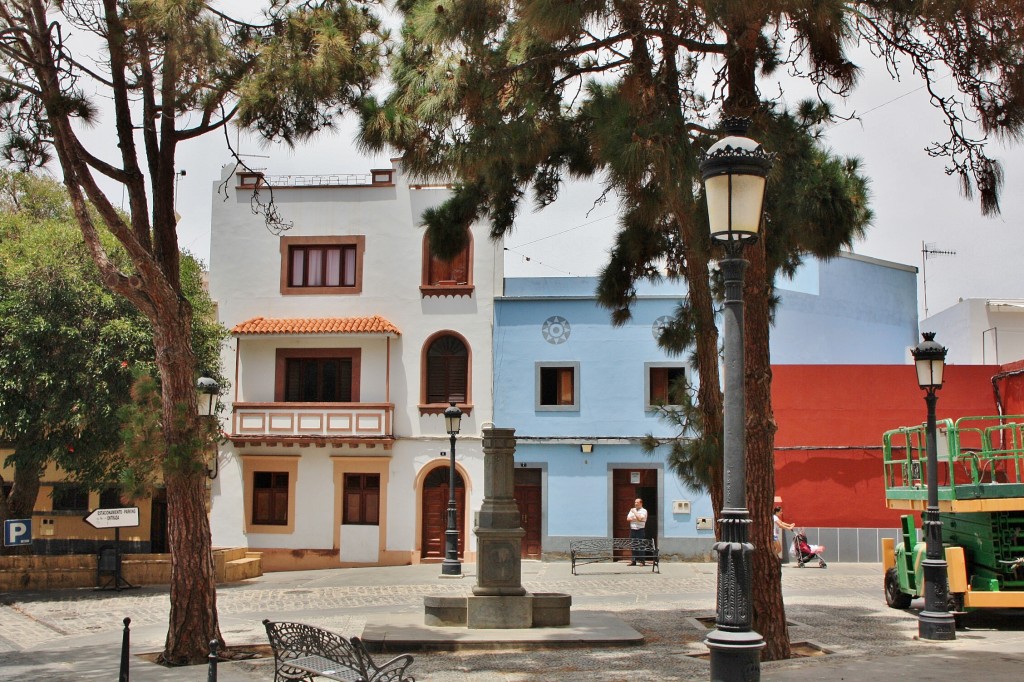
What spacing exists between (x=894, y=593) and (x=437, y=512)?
43.4 ft

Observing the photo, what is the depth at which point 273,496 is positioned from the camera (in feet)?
90.7

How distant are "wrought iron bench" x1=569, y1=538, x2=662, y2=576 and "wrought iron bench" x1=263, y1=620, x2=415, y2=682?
1456cm

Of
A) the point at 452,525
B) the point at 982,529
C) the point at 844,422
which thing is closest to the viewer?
the point at 982,529

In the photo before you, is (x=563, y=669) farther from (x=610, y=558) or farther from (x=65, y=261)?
(x=65, y=261)

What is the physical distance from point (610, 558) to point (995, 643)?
42.4ft

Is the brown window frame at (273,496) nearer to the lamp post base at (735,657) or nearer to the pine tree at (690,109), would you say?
the pine tree at (690,109)

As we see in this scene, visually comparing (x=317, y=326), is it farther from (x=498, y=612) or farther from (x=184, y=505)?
(x=184, y=505)

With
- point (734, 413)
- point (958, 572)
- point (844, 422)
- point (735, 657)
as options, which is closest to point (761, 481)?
point (958, 572)

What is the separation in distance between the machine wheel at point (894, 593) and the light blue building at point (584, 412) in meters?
9.34

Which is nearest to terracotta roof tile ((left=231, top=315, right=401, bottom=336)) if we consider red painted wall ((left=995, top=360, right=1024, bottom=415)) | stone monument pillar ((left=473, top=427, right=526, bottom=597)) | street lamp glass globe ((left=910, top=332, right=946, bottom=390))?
stone monument pillar ((left=473, top=427, right=526, bottom=597))

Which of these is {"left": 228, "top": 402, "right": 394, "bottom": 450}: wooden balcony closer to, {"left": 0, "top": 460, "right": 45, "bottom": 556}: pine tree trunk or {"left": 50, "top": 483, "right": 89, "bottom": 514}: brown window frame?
{"left": 50, "top": 483, "right": 89, "bottom": 514}: brown window frame

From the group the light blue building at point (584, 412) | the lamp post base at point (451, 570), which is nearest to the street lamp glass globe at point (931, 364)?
the lamp post base at point (451, 570)

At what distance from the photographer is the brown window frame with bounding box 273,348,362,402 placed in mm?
27719

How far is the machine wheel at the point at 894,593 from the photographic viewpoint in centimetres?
1653
